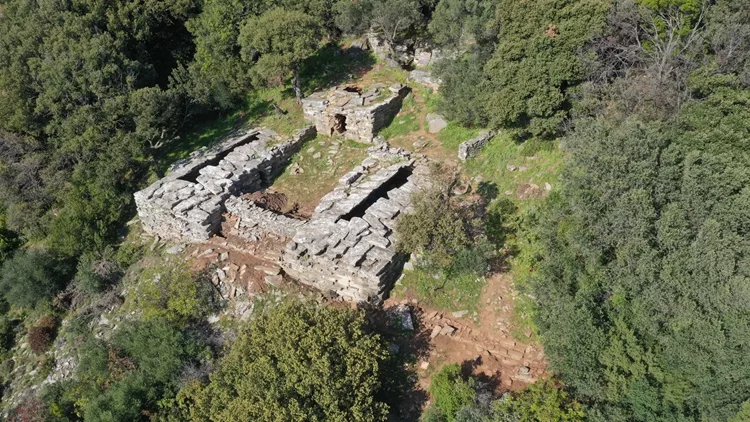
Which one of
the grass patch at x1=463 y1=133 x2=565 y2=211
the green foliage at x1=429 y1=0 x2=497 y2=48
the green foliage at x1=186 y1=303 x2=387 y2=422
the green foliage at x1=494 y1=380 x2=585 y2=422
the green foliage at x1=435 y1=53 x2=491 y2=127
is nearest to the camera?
the green foliage at x1=494 y1=380 x2=585 y2=422

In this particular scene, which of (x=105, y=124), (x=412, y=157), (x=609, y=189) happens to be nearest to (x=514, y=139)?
(x=412, y=157)

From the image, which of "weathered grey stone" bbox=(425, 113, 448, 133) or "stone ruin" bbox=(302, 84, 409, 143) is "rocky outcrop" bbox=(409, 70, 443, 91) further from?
"weathered grey stone" bbox=(425, 113, 448, 133)

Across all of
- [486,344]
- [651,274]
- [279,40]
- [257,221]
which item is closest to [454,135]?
[257,221]

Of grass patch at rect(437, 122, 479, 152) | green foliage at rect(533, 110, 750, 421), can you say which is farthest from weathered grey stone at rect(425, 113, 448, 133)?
green foliage at rect(533, 110, 750, 421)

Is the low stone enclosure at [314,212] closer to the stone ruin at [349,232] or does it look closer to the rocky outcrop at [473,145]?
the stone ruin at [349,232]

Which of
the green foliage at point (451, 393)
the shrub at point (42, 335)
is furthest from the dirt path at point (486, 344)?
the shrub at point (42, 335)

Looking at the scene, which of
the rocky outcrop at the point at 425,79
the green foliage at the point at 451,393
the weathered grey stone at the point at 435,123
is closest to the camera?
the green foliage at the point at 451,393

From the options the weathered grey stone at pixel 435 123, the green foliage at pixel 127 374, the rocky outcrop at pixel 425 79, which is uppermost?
the rocky outcrop at pixel 425 79
